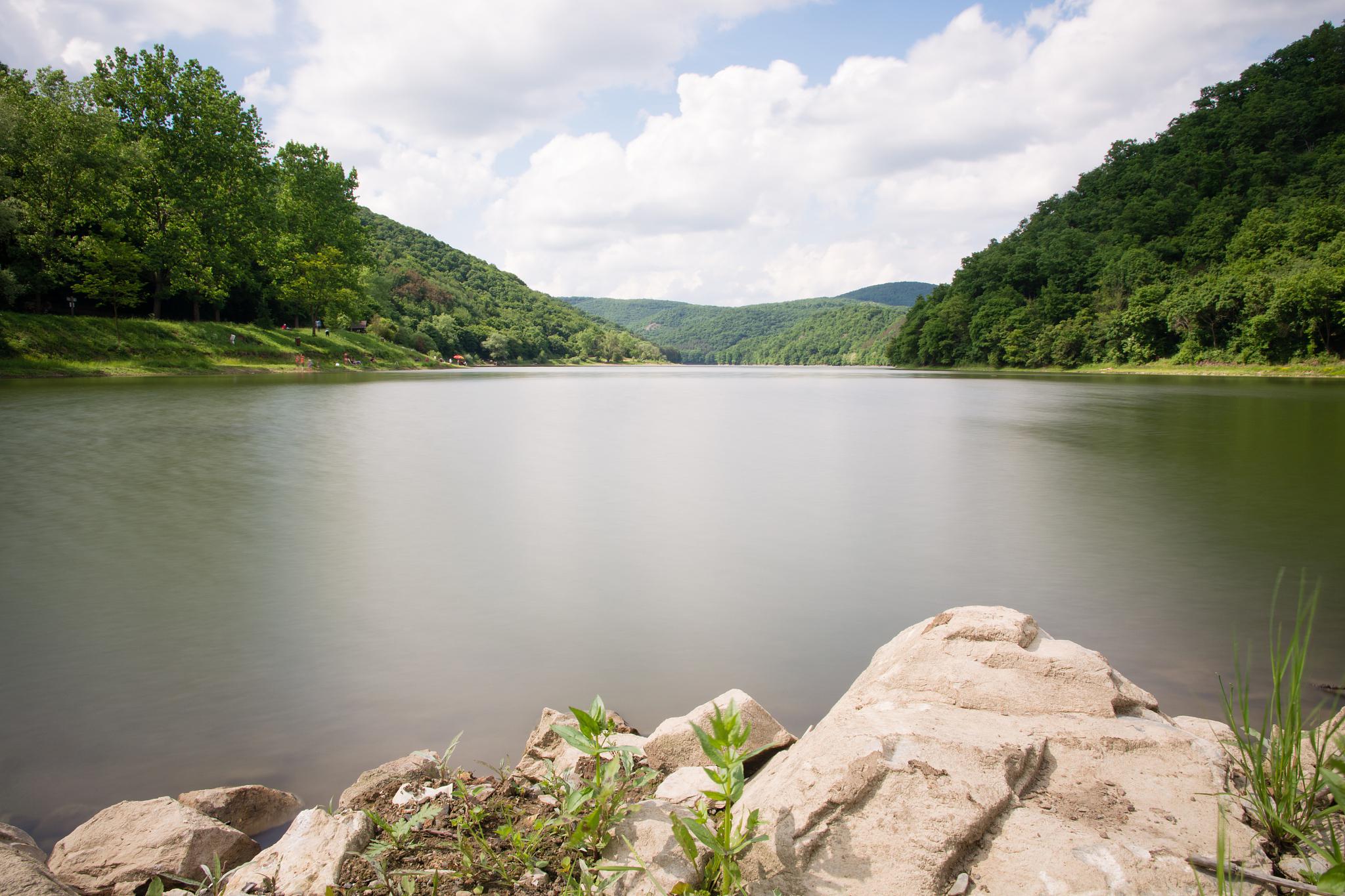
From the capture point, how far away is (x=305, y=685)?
372 centimetres

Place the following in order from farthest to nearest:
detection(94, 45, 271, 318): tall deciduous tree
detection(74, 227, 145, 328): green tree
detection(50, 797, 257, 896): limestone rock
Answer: detection(94, 45, 271, 318): tall deciduous tree < detection(74, 227, 145, 328): green tree < detection(50, 797, 257, 896): limestone rock

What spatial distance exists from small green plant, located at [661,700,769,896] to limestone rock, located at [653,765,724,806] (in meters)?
0.32

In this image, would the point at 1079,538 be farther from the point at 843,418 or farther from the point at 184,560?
the point at 843,418

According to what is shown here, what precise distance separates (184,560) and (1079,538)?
8159 mm

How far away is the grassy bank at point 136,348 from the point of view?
98.2 ft

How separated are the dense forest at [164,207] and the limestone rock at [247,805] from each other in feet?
128

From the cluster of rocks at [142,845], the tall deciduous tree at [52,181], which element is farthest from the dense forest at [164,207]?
the cluster of rocks at [142,845]

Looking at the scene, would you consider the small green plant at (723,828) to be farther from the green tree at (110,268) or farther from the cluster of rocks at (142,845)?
the green tree at (110,268)

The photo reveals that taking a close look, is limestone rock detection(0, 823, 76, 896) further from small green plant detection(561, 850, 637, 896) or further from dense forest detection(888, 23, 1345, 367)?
dense forest detection(888, 23, 1345, 367)

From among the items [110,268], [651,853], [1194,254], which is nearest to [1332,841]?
[651,853]

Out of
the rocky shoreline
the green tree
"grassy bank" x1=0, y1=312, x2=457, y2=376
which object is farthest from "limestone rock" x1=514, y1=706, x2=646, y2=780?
the green tree

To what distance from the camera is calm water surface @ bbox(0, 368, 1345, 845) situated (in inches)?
134

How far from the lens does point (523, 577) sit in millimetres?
5781

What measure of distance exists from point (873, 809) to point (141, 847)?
2.32 metres
